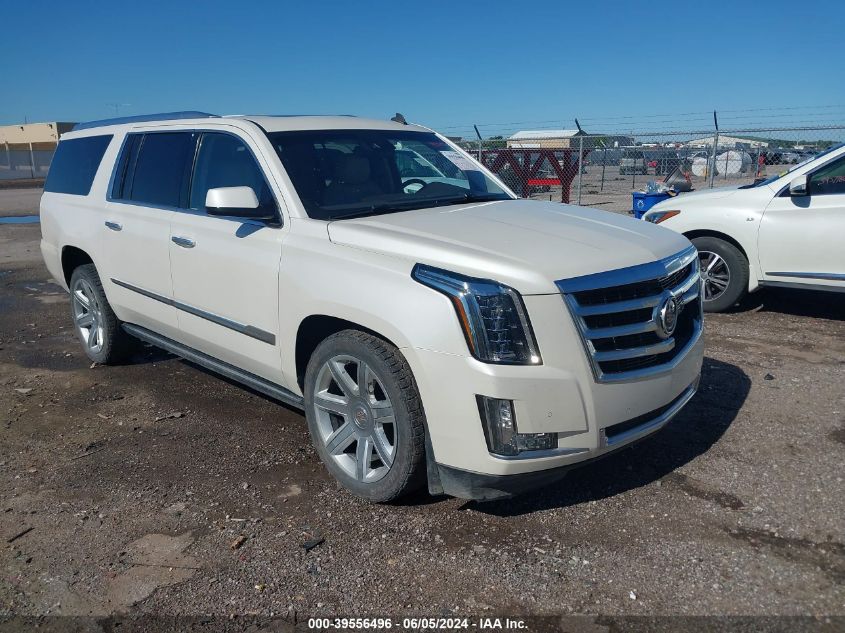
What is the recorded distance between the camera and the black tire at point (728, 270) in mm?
7102

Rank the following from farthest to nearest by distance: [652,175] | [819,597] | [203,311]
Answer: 1. [652,175]
2. [203,311]
3. [819,597]

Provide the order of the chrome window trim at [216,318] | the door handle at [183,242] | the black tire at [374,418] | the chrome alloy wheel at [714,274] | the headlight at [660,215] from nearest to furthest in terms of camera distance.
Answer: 1. the black tire at [374,418]
2. the chrome window trim at [216,318]
3. the door handle at [183,242]
4. the chrome alloy wheel at [714,274]
5. the headlight at [660,215]

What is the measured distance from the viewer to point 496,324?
9.80ft

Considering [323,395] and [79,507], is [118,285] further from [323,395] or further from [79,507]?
[323,395]

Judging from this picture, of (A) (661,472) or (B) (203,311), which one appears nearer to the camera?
(A) (661,472)

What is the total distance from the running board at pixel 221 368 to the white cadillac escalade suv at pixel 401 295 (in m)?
0.02

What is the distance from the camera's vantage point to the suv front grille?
307 cm

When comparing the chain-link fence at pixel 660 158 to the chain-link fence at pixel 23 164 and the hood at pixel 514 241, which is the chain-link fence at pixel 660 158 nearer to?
the hood at pixel 514 241

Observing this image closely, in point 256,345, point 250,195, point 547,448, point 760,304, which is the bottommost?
point 760,304

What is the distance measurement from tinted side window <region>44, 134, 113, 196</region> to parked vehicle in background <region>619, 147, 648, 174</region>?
11296 millimetres

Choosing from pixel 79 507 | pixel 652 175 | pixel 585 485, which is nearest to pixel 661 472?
pixel 585 485

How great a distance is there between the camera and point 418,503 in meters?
3.61

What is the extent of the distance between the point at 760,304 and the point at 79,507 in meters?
6.86

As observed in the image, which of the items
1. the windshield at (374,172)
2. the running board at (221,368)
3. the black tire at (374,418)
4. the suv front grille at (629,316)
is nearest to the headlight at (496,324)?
the suv front grille at (629,316)
